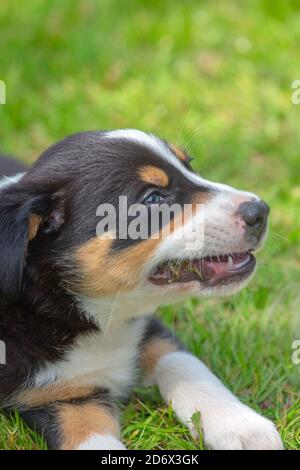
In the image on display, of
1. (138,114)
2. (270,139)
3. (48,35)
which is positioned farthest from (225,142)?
(48,35)

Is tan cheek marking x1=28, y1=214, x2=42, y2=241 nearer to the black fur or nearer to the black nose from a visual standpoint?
the black fur

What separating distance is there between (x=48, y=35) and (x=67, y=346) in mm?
4868

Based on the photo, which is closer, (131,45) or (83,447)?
(83,447)

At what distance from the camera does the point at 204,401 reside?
381 centimetres

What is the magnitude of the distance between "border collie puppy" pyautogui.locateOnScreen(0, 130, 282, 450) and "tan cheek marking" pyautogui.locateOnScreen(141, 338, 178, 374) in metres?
0.30

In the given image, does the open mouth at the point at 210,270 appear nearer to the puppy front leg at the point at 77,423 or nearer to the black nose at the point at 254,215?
the black nose at the point at 254,215

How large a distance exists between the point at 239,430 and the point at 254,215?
3.00ft

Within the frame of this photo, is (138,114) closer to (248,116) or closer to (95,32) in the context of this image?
(248,116)

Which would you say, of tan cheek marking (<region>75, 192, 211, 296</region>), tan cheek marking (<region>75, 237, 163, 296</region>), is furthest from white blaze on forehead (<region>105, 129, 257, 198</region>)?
tan cheek marking (<region>75, 237, 163, 296</region>)

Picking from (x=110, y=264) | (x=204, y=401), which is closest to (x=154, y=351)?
(x=204, y=401)

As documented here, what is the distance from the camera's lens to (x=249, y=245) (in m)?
3.75

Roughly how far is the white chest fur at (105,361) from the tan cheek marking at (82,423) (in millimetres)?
144

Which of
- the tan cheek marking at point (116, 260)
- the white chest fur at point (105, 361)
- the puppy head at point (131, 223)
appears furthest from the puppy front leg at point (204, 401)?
the tan cheek marking at point (116, 260)

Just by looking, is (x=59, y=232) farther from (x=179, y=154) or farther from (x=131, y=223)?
(x=179, y=154)
